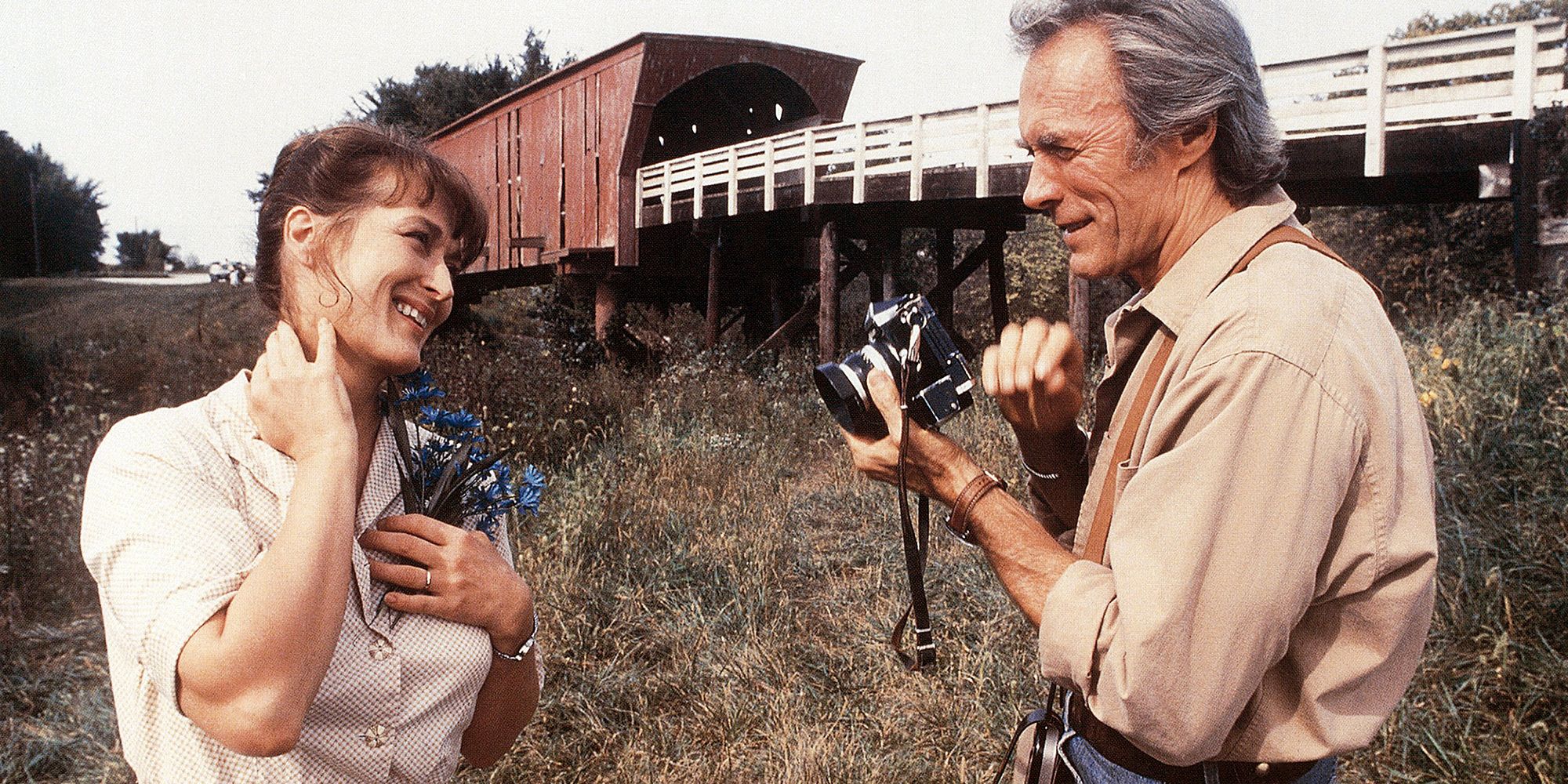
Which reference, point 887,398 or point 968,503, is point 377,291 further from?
point 968,503

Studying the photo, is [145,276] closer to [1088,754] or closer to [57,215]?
[57,215]

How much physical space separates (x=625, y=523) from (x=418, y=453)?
3.81 m

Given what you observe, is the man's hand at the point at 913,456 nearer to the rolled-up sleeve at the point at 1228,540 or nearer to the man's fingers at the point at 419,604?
the rolled-up sleeve at the point at 1228,540

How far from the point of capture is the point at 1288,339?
131 centimetres

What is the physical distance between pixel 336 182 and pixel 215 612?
0.78 m

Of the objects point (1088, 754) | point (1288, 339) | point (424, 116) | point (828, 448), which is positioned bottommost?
point (828, 448)

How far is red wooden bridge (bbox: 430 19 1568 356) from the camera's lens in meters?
6.62

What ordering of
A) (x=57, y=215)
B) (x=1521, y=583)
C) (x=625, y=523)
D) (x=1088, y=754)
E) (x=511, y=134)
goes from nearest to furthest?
(x=1088, y=754) < (x=1521, y=583) < (x=625, y=523) < (x=57, y=215) < (x=511, y=134)

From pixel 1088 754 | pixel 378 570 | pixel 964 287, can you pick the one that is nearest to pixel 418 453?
pixel 378 570

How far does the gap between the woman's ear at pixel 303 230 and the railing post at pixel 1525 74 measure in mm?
7352

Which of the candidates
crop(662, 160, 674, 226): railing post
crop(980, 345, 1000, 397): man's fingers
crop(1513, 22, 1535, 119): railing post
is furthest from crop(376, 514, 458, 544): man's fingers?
crop(662, 160, 674, 226): railing post

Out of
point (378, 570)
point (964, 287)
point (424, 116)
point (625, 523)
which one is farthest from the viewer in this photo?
point (424, 116)

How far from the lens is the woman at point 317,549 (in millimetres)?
1335

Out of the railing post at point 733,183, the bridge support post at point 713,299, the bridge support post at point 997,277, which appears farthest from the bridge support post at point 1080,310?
the bridge support post at point 713,299
